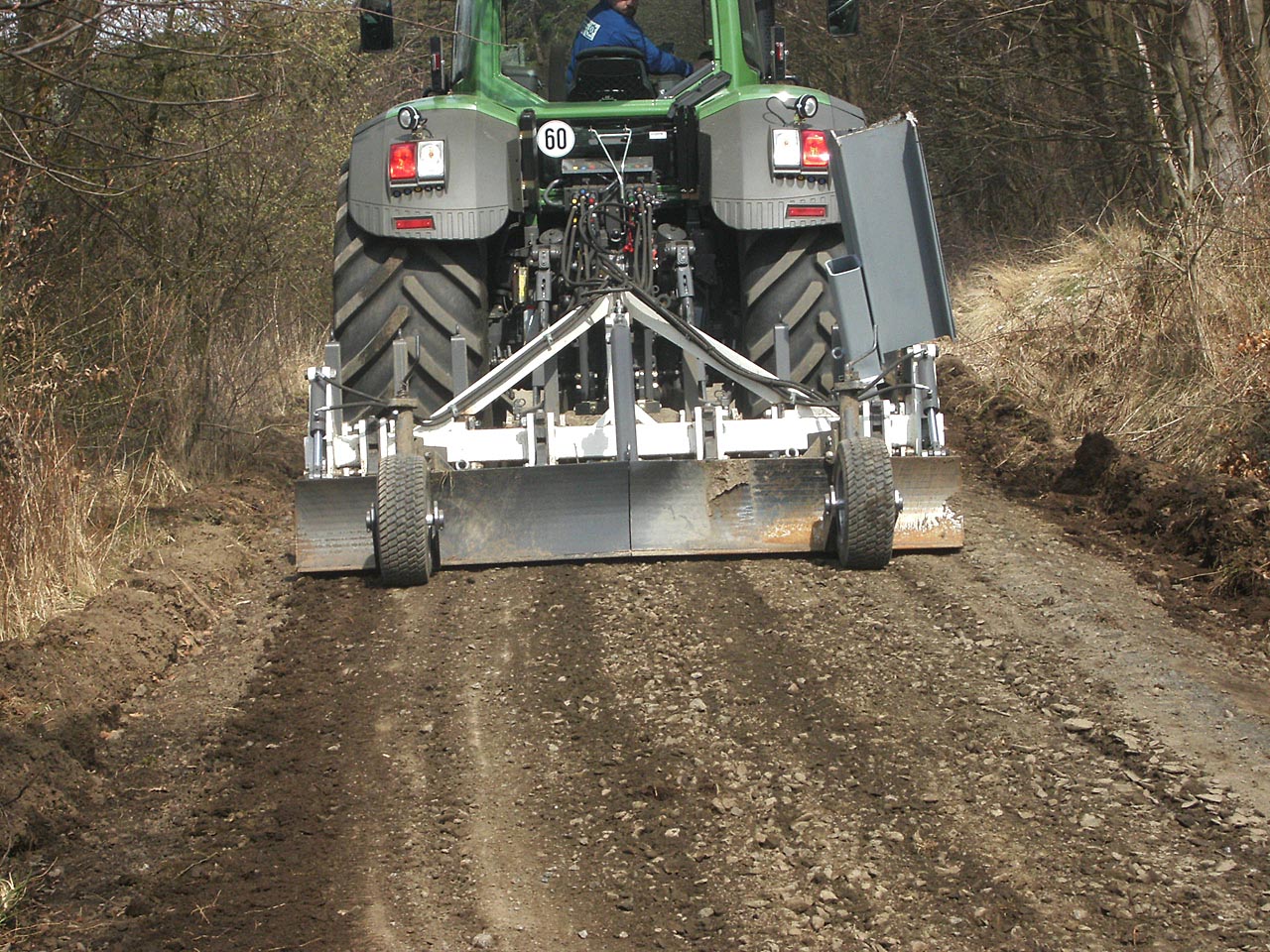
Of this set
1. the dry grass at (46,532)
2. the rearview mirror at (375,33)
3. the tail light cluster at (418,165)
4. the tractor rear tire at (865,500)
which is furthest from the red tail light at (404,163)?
the dry grass at (46,532)

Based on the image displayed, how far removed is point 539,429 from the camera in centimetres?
567

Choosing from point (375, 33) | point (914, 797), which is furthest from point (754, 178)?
point (914, 797)

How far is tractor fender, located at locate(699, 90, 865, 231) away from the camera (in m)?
6.04

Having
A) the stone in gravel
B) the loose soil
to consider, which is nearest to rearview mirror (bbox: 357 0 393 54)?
the loose soil

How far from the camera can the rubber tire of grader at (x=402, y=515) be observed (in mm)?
5082

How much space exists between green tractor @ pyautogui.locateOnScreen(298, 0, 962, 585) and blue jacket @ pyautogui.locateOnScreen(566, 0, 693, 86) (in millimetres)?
36

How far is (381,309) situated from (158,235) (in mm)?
2587

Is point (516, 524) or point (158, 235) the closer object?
point (516, 524)

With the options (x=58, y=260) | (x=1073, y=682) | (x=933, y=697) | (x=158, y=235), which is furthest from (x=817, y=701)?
(x=158, y=235)

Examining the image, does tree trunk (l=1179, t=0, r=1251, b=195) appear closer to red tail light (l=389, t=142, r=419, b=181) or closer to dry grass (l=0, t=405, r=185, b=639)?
red tail light (l=389, t=142, r=419, b=181)

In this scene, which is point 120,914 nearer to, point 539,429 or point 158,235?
point 539,429

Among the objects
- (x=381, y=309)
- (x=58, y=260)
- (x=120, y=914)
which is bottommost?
(x=120, y=914)

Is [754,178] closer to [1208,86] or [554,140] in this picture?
[554,140]

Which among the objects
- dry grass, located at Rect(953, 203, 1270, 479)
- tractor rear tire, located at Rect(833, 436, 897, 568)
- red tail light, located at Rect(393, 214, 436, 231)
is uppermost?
red tail light, located at Rect(393, 214, 436, 231)
